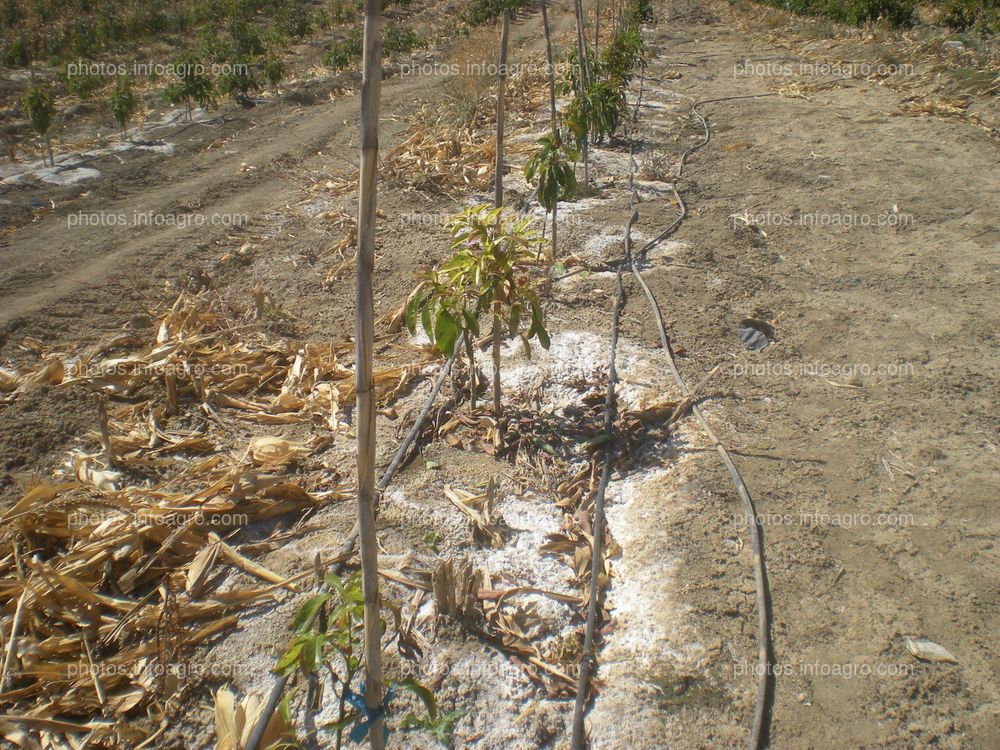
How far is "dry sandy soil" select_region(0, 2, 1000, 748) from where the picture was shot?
2.57 meters

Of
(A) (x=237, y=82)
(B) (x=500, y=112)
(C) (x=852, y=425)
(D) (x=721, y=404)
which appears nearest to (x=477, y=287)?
(B) (x=500, y=112)

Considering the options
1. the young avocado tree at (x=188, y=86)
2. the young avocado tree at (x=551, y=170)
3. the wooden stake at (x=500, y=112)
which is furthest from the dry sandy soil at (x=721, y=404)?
the young avocado tree at (x=188, y=86)

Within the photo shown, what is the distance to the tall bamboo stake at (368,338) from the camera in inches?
53.3

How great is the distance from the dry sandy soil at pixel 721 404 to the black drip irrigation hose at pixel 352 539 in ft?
0.38

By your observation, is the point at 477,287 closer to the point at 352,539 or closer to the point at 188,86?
the point at 352,539

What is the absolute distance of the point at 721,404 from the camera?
4145 mm

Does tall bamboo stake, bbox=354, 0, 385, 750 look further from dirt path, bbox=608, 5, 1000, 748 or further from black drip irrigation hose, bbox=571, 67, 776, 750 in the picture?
dirt path, bbox=608, 5, 1000, 748

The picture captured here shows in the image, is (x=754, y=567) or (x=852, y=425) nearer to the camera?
(x=754, y=567)

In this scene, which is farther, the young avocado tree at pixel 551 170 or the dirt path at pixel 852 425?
the young avocado tree at pixel 551 170

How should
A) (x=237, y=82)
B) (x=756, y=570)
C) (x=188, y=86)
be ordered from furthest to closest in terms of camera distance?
1. (x=237, y=82)
2. (x=188, y=86)
3. (x=756, y=570)

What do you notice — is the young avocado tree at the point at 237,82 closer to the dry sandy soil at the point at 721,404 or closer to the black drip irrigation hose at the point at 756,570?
the dry sandy soil at the point at 721,404

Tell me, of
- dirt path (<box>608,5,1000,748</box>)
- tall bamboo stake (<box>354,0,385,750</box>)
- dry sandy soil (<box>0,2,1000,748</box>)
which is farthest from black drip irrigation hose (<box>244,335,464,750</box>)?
dirt path (<box>608,5,1000,748</box>)

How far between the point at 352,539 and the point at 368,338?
5.86ft

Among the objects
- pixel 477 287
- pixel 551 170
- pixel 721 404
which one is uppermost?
pixel 551 170
